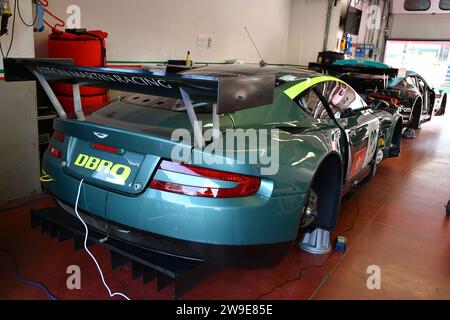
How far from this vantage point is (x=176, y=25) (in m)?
5.93

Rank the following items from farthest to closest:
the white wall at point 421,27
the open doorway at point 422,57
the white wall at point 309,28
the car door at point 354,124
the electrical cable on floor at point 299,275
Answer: the open doorway at point 422,57
the white wall at point 421,27
the white wall at point 309,28
the car door at point 354,124
the electrical cable on floor at point 299,275

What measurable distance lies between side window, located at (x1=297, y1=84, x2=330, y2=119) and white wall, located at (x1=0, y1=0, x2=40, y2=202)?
2.25 m

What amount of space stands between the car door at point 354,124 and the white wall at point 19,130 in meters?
2.42

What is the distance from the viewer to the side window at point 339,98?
112 inches

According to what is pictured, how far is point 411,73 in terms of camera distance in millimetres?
7281

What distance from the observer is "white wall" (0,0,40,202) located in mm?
3098

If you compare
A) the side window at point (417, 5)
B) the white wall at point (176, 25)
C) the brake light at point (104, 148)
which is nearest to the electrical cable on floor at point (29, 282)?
the brake light at point (104, 148)

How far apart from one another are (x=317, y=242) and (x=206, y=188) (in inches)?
52.5

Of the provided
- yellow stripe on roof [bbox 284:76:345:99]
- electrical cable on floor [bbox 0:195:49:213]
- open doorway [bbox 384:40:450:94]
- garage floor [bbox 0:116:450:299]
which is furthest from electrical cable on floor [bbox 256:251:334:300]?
open doorway [bbox 384:40:450:94]

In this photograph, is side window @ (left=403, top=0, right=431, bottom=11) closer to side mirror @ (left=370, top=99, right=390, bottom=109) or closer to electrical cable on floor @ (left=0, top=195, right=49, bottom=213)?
side mirror @ (left=370, top=99, right=390, bottom=109)

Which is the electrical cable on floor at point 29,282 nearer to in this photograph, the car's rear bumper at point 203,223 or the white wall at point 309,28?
the car's rear bumper at point 203,223

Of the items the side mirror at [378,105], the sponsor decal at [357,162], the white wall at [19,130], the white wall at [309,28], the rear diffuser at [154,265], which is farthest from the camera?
the white wall at [309,28]

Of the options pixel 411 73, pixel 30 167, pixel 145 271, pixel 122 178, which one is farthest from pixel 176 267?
pixel 411 73

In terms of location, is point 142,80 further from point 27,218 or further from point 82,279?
point 27,218
